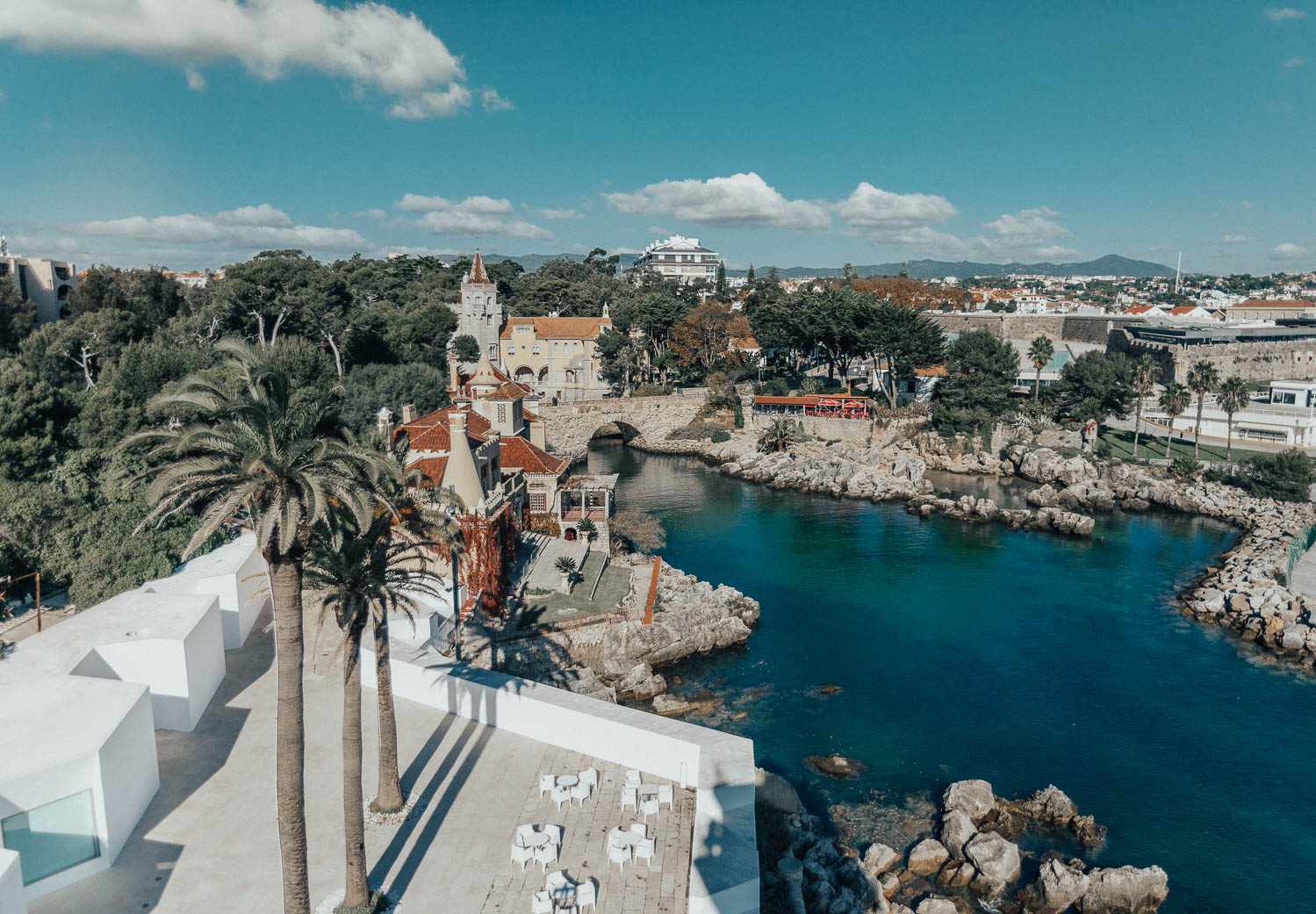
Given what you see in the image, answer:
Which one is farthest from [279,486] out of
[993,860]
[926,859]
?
[993,860]

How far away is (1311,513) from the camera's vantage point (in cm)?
4056

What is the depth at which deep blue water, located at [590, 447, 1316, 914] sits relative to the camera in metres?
18.7

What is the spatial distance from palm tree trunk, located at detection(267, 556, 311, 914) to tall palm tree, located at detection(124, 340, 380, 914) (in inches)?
0.4

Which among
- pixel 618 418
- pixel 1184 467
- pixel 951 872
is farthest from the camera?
pixel 618 418

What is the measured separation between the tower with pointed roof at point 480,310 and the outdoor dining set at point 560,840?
5763 cm

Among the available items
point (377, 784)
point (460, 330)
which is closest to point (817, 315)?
point (460, 330)

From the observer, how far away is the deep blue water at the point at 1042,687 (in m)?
18.7

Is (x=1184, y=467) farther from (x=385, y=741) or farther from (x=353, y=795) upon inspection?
(x=353, y=795)

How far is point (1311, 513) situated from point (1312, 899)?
105 feet

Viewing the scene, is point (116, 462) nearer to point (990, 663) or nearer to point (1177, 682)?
point (990, 663)

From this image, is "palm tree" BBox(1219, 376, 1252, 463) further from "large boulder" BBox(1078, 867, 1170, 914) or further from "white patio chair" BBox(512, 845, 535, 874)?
"white patio chair" BBox(512, 845, 535, 874)

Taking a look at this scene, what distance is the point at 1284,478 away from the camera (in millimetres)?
→ 43219

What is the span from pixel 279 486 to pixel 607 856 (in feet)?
22.3

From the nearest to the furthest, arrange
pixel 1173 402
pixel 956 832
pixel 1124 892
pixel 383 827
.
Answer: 1. pixel 383 827
2. pixel 1124 892
3. pixel 956 832
4. pixel 1173 402
